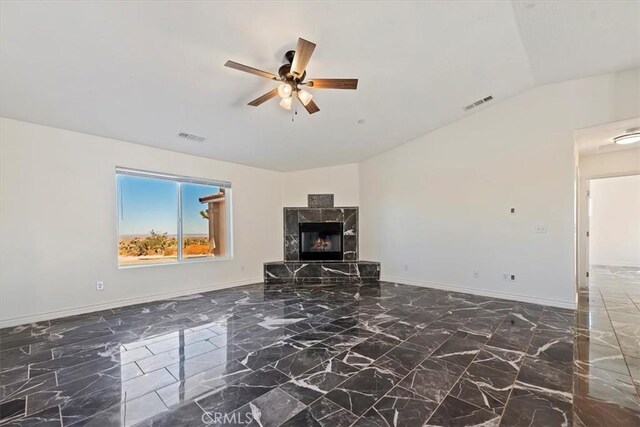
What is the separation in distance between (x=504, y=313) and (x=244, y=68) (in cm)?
461

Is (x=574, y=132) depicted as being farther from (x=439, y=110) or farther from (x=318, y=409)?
(x=318, y=409)

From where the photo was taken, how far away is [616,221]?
8.50 meters

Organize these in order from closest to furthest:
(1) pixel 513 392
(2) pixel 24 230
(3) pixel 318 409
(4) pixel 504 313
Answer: (3) pixel 318 409, (1) pixel 513 392, (2) pixel 24 230, (4) pixel 504 313

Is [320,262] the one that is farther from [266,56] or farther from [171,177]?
[266,56]

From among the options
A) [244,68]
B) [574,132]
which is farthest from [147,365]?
[574,132]

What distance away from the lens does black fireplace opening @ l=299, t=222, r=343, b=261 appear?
7.10 metres

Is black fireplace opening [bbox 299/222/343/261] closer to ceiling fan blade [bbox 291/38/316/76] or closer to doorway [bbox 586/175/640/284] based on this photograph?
ceiling fan blade [bbox 291/38/316/76]

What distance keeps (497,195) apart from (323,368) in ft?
14.2

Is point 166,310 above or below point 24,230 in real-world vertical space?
below

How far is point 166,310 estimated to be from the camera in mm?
4410

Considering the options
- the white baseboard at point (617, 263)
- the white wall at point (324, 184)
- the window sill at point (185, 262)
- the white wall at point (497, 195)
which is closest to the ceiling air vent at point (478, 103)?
the white wall at point (497, 195)

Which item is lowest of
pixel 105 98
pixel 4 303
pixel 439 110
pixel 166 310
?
pixel 166 310

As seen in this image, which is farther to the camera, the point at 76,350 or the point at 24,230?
the point at 24,230

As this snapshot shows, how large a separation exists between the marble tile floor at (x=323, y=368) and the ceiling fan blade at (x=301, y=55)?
2873mm
